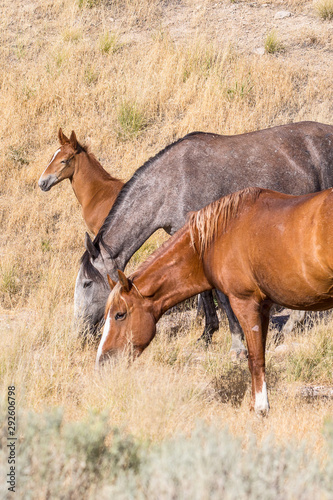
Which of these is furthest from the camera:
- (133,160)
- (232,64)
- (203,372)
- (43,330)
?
(232,64)

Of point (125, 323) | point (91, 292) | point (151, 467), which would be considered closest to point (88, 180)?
point (91, 292)

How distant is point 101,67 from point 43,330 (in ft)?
23.9

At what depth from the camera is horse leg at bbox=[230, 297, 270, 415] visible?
4434 millimetres

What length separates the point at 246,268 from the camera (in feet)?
14.3

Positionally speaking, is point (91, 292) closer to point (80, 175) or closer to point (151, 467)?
point (80, 175)

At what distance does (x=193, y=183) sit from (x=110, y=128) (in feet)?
15.8

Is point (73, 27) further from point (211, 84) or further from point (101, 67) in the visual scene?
point (211, 84)

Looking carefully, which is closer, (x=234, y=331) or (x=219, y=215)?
(x=219, y=215)

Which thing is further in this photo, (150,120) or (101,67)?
(101,67)

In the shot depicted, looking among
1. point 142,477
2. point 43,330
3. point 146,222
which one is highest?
point 142,477

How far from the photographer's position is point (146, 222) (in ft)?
20.9

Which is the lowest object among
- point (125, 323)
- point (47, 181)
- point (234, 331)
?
point (234, 331)

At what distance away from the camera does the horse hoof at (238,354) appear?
19.8 ft

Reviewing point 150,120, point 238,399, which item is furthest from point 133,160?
point 238,399
